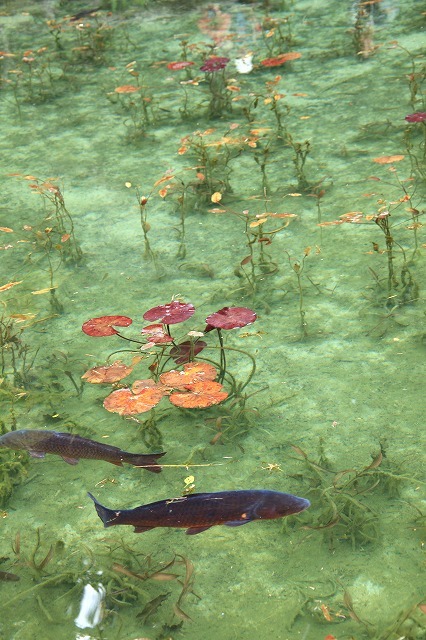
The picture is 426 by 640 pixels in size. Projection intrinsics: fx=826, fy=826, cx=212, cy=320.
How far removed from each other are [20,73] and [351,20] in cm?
268

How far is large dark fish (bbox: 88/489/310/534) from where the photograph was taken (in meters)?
2.21

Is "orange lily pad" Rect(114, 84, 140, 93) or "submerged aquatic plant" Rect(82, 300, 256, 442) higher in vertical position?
"orange lily pad" Rect(114, 84, 140, 93)

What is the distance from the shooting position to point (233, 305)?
140 inches

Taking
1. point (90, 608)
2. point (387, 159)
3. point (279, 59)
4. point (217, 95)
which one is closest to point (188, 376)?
point (90, 608)

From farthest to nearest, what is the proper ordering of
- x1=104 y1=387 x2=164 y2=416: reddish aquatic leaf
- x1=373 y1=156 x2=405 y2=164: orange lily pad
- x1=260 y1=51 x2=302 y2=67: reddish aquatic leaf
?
1. x1=260 y1=51 x2=302 y2=67: reddish aquatic leaf
2. x1=373 y1=156 x2=405 y2=164: orange lily pad
3. x1=104 y1=387 x2=164 y2=416: reddish aquatic leaf

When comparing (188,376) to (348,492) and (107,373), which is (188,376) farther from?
(348,492)

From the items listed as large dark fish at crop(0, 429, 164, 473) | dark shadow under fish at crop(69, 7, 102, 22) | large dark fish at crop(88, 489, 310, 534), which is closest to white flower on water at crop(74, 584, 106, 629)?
large dark fish at crop(88, 489, 310, 534)

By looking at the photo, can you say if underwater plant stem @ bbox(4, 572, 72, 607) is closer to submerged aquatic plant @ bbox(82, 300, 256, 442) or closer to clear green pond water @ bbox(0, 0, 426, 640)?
clear green pond water @ bbox(0, 0, 426, 640)

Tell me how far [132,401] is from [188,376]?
21 cm

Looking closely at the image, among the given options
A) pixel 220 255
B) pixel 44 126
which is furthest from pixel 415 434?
pixel 44 126

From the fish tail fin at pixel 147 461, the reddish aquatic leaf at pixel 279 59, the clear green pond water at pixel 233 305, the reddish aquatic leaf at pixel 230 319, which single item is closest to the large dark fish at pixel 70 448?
the fish tail fin at pixel 147 461

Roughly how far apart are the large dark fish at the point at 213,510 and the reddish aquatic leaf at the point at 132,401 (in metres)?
0.45

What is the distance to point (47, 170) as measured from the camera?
5035 mm

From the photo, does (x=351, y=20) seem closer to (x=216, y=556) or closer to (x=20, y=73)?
(x=20, y=73)
